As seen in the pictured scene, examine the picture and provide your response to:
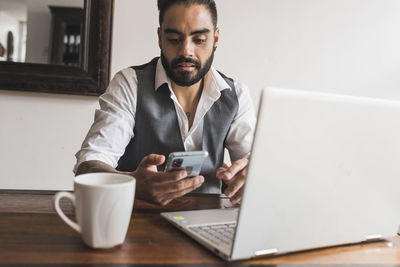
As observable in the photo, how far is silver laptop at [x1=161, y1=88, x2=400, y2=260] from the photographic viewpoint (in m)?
0.52

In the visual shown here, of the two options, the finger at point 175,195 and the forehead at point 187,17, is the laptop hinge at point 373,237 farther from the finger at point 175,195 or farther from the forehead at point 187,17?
the forehead at point 187,17

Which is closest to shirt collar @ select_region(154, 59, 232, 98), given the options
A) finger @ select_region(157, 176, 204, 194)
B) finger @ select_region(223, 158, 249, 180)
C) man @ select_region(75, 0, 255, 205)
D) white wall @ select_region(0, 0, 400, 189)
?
man @ select_region(75, 0, 255, 205)

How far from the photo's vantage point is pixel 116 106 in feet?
4.40

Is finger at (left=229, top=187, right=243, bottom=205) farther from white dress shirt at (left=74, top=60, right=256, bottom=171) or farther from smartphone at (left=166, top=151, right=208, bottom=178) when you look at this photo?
white dress shirt at (left=74, top=60, right=256, bottom=171)

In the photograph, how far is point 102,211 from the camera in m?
0.57

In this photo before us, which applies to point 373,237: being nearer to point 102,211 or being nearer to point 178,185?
point 178,185

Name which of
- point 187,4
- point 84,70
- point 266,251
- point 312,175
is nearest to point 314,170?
point 312,175

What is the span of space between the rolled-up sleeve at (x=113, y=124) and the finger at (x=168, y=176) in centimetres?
35

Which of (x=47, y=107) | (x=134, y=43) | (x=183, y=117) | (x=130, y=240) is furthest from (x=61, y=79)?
(x=130, y=240)

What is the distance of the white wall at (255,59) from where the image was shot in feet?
6.93

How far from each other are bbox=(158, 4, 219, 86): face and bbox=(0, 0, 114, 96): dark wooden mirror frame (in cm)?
76

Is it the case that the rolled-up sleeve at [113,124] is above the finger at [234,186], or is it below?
above

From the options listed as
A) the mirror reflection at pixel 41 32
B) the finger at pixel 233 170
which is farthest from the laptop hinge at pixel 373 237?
the mirror reflection at pixel 41 32

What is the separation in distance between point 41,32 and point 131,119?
1.07 m
